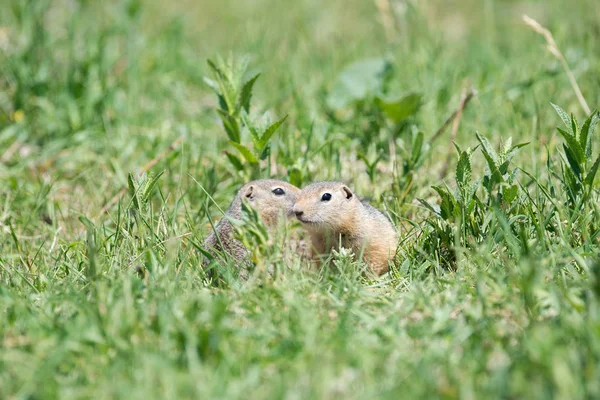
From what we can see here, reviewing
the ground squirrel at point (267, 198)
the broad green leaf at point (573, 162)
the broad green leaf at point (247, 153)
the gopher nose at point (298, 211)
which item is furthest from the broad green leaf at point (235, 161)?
the broad green leaf at point (573, 162)

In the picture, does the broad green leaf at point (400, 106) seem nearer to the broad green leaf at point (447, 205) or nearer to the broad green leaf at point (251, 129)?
the broad green leaf at point (251, 129)

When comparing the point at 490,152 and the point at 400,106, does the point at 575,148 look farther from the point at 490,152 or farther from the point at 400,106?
the point at 400,106

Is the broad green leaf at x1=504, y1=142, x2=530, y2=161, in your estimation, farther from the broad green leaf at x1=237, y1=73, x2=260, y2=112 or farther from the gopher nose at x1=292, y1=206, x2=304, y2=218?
the broad green leaf at x1=237, y1=73, x2=260, y2=112

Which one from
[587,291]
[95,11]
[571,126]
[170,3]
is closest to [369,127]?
[571,126]

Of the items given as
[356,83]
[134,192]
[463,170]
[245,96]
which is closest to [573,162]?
[463,170]

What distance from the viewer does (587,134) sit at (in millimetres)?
3703

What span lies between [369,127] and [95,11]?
4.62m

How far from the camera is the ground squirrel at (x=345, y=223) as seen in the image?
4172mm

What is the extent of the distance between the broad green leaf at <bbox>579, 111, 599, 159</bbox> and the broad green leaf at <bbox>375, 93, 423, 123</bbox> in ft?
5.39

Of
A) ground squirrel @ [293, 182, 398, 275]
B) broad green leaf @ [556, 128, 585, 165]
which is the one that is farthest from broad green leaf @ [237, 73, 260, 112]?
broad green leaf @ [556, 128, 585, 165]

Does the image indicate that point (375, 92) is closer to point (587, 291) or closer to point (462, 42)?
point (462, 42)

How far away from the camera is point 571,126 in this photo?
149 inches

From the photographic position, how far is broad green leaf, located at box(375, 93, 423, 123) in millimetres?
5234

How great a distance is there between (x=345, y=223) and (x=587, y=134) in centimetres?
141
